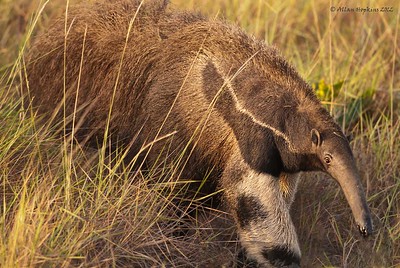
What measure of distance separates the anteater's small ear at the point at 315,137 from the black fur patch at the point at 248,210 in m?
0.55

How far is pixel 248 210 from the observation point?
601 centimetres

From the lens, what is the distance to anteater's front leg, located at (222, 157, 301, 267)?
5.92 m

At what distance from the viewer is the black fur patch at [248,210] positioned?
5957 millimetres

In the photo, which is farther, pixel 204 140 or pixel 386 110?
pixel 386 110

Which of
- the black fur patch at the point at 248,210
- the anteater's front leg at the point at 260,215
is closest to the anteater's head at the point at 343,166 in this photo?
the anteater's front leg at the point at 260,215

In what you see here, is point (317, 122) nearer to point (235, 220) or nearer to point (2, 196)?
point (235, 220)

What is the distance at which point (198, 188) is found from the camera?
634 cm

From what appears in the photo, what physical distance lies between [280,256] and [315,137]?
883 mm

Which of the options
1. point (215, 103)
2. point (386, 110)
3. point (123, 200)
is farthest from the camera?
point (386, 110)

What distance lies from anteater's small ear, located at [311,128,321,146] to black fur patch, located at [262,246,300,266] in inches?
30.6

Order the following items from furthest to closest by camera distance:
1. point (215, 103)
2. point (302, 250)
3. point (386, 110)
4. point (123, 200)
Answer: point (386, 110) → point (302, 250) → point (215, 103) → point (123, 200)

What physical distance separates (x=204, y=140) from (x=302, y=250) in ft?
4.02

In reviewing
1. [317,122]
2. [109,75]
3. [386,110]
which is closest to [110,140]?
[109,75]

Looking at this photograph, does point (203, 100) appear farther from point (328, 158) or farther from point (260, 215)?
point (328, 158)
